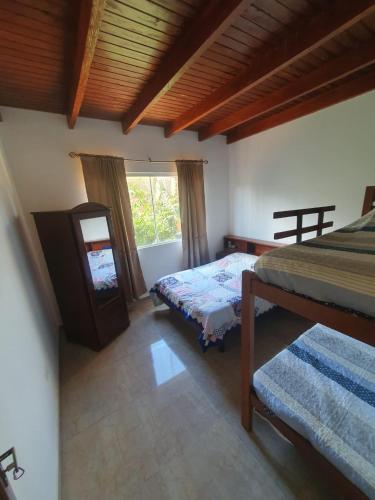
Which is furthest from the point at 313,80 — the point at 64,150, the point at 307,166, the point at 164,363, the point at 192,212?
the point at 164,363

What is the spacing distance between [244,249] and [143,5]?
10.6ft

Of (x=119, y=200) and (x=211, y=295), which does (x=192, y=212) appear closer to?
(x=119, y=200)

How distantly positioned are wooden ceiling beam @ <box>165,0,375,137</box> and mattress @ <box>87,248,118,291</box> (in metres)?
2.10

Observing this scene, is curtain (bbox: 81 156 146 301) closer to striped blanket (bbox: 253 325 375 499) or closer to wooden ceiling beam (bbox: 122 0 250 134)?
wooden ceiling beam (bbox: 122 0 250 134)

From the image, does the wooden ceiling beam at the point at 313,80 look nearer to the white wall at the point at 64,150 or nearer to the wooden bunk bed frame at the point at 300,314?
the white wall at the point at 64,150

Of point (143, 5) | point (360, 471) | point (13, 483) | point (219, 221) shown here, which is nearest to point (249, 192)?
point (219, 221)

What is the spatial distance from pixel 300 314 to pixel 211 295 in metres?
1.44

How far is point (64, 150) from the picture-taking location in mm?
2430

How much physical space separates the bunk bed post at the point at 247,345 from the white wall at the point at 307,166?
2.20 m

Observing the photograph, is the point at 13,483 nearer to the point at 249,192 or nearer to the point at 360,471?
the point at 360,471

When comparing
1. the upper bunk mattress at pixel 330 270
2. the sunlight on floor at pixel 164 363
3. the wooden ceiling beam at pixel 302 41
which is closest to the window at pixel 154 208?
the wooden ceiling beam at pixel 302 41

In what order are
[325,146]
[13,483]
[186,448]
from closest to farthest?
[13,483]
[186,448]
[325,146]

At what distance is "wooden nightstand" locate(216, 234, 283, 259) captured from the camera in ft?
10.9

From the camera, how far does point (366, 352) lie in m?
1.33
